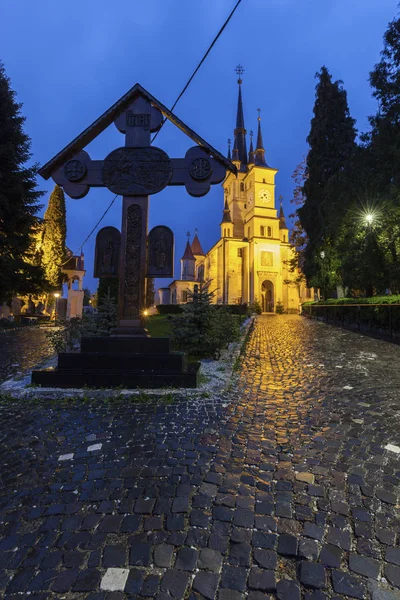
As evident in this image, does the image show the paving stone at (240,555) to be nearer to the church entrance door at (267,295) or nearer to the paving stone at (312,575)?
the paving stone at (312,575)

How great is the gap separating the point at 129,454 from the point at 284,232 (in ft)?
187

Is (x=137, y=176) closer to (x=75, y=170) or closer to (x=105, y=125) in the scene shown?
(x=75, y=170)

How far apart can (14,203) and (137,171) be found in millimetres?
14180

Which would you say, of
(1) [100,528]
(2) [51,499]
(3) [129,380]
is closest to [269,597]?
(1) [100,528]

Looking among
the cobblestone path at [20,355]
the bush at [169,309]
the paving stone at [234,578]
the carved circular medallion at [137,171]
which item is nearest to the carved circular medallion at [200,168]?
the carved circular medallion at [137,171]

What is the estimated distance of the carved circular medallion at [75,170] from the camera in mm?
6246

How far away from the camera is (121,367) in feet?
17.6

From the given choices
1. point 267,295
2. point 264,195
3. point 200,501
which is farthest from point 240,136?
point 200,501

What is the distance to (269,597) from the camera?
1516mm

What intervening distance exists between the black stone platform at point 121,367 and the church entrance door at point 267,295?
134 feet

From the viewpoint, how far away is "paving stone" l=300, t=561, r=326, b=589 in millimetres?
1586

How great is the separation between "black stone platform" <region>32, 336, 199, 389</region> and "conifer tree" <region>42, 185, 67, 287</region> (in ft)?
73.1

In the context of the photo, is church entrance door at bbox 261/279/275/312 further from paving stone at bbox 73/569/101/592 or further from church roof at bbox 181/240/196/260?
paving stone at bbox 73/569/101/592

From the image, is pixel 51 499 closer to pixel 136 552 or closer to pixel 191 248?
pixel 136 552
